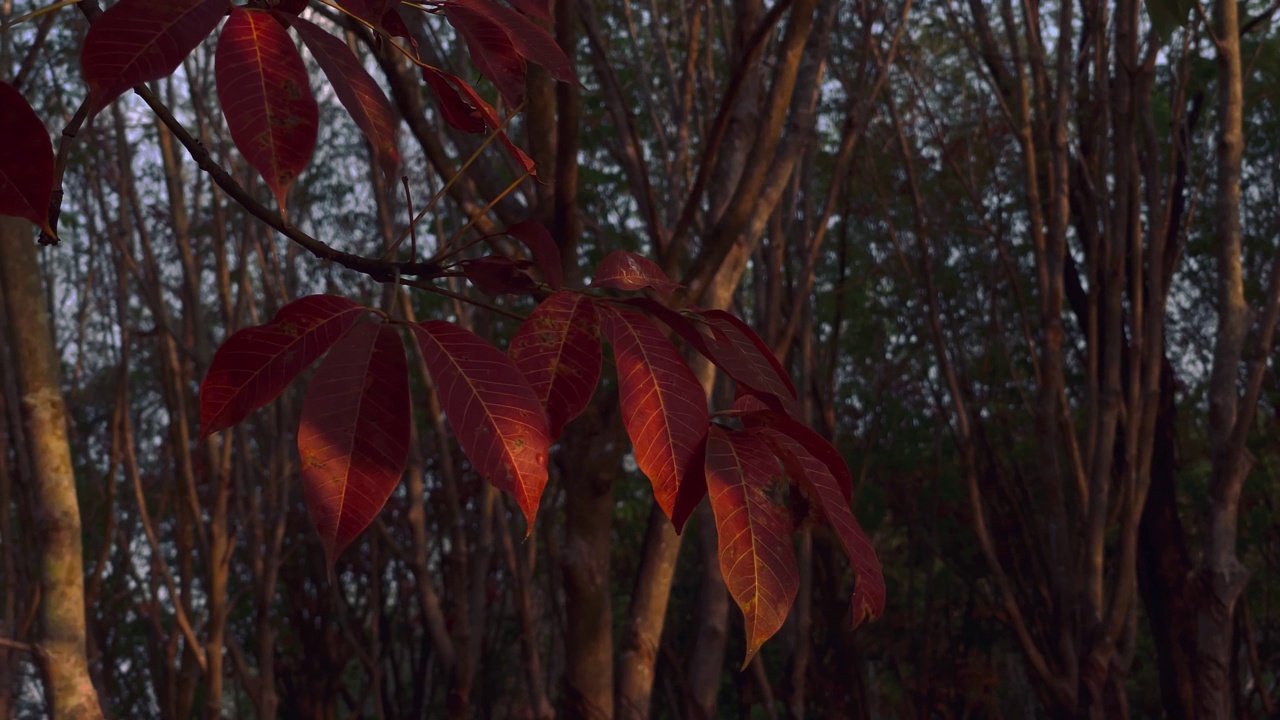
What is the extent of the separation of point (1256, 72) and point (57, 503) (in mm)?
6512

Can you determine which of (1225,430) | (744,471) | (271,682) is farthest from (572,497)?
Answer: (271,682)

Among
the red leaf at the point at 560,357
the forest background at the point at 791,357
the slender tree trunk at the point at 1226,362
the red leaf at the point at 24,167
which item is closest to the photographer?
the red leaf at the point at 24,167

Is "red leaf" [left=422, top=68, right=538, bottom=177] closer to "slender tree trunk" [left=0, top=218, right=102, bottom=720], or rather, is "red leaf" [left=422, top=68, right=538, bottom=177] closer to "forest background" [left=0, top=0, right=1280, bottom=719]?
"forest background" [left=0, top=0, right=1280, bottom=719]

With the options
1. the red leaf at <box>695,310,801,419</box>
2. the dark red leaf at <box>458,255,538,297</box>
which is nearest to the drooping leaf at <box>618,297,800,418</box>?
the red leaf at <box>695,310,801,419</box>

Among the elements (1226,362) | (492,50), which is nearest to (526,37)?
(492,50)

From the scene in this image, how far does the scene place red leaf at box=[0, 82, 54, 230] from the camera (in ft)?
1.73

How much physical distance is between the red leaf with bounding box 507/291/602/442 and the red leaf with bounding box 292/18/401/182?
0.41 feet

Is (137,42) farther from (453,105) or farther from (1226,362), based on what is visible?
(1226,362)

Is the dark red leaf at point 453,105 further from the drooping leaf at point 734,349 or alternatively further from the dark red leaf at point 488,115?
the drooping leaf at point 734,349

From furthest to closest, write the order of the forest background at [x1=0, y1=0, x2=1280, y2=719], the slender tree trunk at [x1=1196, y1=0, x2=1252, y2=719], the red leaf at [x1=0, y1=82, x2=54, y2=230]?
the slender tree trunk at [x1=1196, y1=0, x2=1252, y2=719]
the forest background at [x1=0, y1=0, x2=1280, y2=719]
the red leaf at [x1=0, y1=82, x2=54, y2=230]

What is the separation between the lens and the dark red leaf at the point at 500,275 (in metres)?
0.73

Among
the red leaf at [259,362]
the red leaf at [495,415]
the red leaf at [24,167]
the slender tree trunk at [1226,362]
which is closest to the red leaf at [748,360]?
the red leaf at [495,415]

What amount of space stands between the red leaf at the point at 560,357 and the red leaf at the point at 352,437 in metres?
0.08

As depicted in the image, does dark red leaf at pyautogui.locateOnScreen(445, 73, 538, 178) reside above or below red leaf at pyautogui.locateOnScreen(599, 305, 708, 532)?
above
